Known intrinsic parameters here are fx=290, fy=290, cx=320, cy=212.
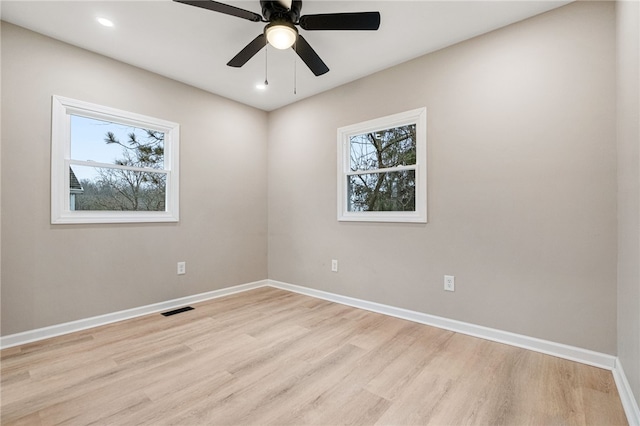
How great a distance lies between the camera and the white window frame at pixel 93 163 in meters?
2.61

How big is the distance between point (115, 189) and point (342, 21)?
9.07ft

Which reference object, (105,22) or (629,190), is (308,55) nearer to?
(105,22)

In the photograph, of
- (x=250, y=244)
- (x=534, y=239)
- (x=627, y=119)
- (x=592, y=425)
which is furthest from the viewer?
(x=250, y=244)

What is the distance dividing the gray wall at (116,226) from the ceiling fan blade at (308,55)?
6.07 ft

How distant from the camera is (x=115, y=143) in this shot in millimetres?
3062

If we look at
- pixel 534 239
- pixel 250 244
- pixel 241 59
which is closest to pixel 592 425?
pixel 534 239

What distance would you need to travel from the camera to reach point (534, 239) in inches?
91.2

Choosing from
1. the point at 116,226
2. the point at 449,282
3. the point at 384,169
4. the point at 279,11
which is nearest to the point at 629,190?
the point at 449,282

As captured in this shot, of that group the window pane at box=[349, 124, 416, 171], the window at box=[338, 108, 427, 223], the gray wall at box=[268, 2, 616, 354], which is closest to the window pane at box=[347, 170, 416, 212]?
the window at box=[338, 108, 427, 223]

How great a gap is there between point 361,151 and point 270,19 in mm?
1783

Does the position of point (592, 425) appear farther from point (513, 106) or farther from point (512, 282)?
point (513, 106)

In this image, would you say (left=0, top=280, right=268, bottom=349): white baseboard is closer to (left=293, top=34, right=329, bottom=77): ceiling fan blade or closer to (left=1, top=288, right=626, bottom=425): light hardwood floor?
(left=1, top=288, right=626, bottom=425): light hardwood floor

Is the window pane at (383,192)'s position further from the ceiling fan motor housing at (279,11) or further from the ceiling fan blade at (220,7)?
the ceiling fan blade at (220,7)

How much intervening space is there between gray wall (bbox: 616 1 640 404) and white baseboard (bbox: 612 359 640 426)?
0.05 metres
